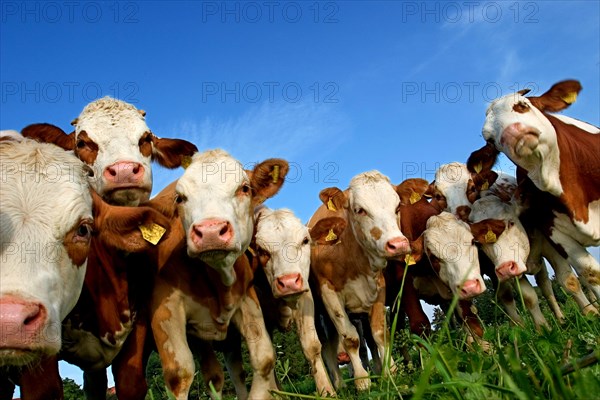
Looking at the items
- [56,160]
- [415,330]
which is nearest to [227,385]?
[415,330]

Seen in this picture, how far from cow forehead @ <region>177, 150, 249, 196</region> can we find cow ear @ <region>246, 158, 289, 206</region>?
260 mm

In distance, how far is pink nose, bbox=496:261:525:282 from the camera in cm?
736

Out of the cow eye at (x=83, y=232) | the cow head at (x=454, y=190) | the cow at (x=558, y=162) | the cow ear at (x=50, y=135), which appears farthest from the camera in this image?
the cow head at (x=454, y=190)

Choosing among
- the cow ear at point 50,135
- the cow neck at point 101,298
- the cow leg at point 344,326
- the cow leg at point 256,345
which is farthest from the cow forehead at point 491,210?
the cow ear at point 50,135

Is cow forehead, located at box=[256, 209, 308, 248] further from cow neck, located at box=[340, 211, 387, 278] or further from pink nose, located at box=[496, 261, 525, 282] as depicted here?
pink nose, located at box=[496, 261, 525, 282]

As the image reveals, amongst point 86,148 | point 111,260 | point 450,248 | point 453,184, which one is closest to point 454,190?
point 453,184

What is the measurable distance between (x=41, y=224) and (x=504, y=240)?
625 centimetres

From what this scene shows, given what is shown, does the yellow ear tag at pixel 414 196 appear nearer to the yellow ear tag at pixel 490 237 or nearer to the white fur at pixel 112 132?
the yellow ear tag at pixel 490 237

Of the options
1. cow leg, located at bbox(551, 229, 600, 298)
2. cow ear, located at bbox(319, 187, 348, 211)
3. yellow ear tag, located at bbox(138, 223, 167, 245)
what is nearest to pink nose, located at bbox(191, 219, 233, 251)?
yellow ear tag, located at bbox(138, 223, 167, 245)

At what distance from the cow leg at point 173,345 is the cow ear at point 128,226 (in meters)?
0.78

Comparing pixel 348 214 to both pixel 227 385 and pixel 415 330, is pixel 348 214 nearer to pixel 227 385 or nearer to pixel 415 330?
pixel 415 330

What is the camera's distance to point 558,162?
6930mm

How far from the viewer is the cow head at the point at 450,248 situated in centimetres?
772

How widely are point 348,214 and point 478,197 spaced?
2429 mm
